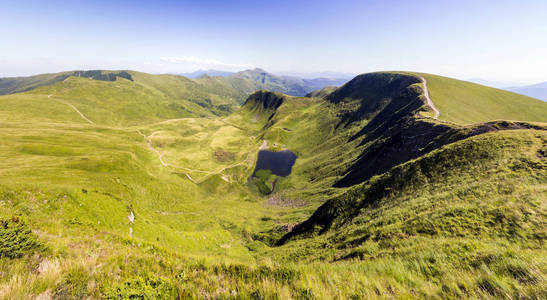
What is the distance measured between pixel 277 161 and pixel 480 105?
381 feet

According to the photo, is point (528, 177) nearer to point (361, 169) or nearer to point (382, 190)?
point (382, 190)

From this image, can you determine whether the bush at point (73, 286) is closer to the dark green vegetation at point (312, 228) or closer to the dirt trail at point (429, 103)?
the dark green vegetation at point (312, 228)

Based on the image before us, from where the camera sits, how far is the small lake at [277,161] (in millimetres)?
124688

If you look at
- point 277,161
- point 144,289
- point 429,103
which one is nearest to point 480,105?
point 429,103

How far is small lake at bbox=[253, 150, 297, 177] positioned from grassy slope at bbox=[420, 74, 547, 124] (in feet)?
277

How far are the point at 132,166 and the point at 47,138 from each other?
3926cm

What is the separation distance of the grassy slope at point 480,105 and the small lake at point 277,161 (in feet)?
277

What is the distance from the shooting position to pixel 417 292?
482 cm

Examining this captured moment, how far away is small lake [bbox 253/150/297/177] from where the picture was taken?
125 m

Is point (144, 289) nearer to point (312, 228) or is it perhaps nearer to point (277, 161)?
point (312, 228)

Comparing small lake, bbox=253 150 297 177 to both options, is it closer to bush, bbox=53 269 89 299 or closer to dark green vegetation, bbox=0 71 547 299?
Answer: dark green vegetation, bbox=0 71 547 299

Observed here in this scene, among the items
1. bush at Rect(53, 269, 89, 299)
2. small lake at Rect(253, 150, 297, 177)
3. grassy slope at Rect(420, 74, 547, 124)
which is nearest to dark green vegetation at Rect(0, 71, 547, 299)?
bush at Rect(53, 269, 89, 299)

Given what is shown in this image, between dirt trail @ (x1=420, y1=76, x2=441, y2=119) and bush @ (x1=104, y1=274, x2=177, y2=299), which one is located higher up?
dirt trail @ (x1=420, y1=76, x2=441, y2=119)

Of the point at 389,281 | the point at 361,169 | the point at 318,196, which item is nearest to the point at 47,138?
the point at 318,196
